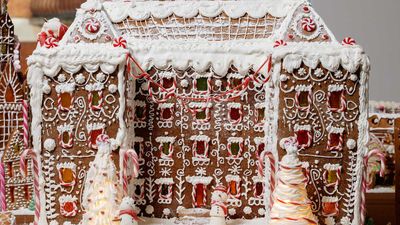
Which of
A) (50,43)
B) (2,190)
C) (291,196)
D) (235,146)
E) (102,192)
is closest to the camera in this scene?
(291,196)

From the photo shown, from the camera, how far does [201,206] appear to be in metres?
3.90

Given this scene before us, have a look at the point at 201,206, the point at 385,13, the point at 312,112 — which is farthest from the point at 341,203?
the point at 385,13

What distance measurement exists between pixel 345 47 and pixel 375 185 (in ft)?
8.00

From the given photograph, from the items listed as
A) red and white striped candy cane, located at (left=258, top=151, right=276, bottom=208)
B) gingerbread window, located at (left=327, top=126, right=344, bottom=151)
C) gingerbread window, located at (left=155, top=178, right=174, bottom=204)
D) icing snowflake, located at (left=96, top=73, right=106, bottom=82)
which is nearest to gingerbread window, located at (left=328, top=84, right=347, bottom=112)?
gingerbread window, located at (left=327, top=126, right=344, bottom=151)

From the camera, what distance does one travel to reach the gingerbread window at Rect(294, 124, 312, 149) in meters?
3.64

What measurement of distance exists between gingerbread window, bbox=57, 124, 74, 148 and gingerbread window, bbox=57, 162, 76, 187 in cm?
12

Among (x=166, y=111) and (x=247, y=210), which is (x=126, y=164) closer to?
(x=166, y=111)

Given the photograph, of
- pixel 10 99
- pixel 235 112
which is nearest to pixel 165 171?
pixel 235 112

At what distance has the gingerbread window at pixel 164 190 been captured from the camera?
3.89 meters

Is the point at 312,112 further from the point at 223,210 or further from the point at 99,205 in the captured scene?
the point at 99,205

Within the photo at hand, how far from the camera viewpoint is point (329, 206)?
368 centimetres

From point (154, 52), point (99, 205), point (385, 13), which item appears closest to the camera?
point (99, 205)

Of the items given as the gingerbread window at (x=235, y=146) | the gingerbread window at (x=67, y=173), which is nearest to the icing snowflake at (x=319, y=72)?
the gingerbread window at (x=235, y=146)

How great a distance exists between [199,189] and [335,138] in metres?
0.90
